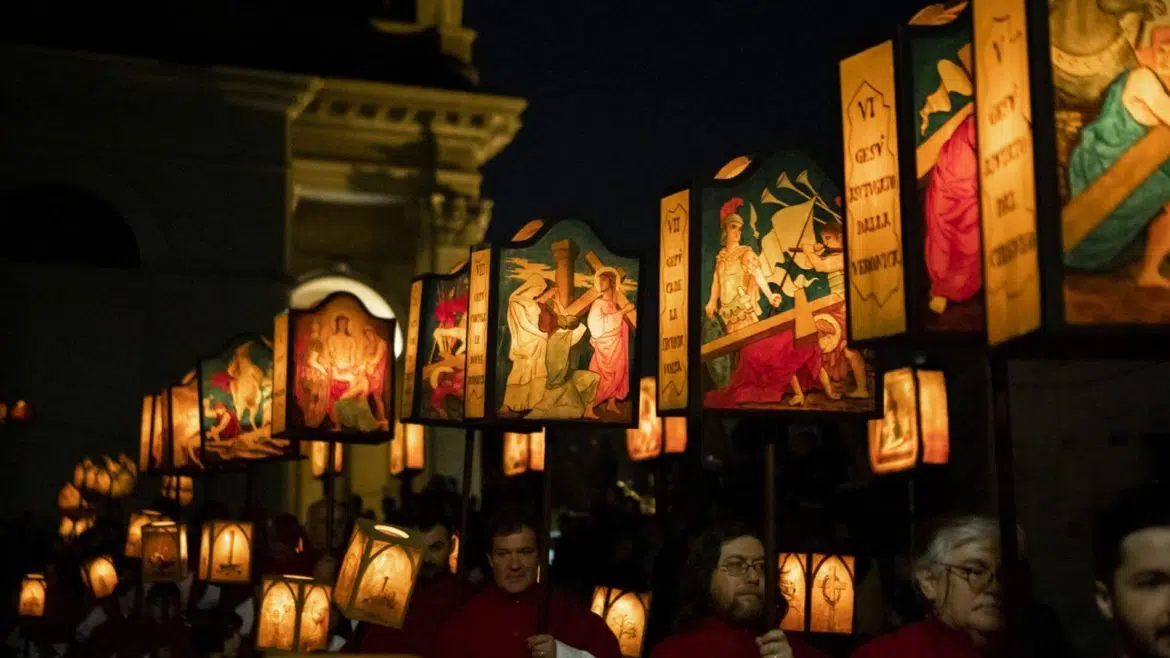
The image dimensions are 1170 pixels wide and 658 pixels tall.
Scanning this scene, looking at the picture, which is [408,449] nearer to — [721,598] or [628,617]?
[628,617]

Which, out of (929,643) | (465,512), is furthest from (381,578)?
(929,643)

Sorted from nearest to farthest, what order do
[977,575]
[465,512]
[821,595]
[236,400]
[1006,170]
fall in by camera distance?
[1006,170] → [977,575] → [465,512] → [821,595] → [236,400]

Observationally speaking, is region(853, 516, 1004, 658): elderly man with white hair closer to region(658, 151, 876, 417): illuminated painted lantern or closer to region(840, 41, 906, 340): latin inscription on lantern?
region(840, 41, 906, 340): latin inscription on lantern

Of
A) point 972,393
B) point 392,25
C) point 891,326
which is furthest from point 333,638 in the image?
point 392,25

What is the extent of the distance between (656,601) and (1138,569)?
23.2 ft

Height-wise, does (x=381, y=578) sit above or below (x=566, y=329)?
below

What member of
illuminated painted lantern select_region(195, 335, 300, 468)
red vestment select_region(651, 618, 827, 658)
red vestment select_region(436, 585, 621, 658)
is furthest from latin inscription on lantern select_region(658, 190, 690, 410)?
illuminated painted lantern select_region(195, 335, 300, 468)

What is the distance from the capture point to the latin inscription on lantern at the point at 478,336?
9.02 meters

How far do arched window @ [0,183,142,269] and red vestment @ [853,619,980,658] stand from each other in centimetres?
2403

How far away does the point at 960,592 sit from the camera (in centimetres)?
489

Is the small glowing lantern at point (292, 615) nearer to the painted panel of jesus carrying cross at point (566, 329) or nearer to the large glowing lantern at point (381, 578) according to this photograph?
the large glowing lantern at point (381, 578)

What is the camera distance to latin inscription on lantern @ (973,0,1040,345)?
12.6 feet

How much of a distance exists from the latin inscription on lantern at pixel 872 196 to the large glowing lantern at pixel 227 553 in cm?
909

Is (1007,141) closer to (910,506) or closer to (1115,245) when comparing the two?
(1115,245)
